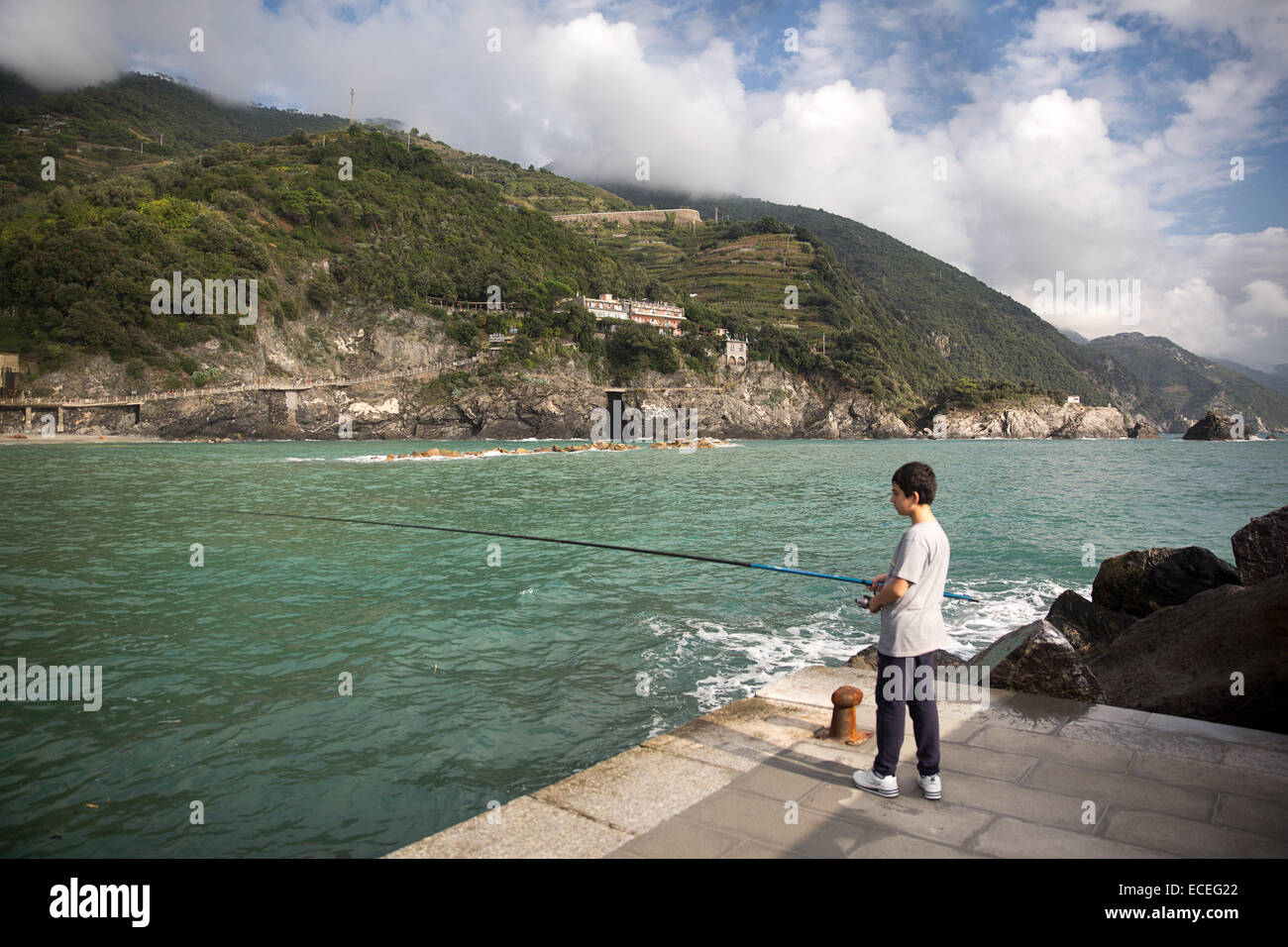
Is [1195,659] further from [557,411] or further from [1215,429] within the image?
[1215,429]

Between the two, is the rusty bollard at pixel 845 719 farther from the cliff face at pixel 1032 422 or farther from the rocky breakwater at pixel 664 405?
the cliff face at pixel 1032 422

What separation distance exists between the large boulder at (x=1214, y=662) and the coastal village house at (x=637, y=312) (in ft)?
333

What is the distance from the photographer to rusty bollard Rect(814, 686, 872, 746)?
4781mm

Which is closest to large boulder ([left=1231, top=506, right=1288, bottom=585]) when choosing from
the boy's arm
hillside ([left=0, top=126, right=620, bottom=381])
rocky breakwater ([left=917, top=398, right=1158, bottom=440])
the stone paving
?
the stone paving

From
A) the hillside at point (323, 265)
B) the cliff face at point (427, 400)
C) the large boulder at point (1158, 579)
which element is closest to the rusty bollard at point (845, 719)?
the large boulder at point (1158, 579)

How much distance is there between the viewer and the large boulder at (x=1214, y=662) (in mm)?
5223

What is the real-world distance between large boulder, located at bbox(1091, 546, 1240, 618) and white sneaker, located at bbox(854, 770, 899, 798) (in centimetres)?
785

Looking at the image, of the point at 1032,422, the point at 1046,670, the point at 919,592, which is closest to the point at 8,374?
the point at 919,592

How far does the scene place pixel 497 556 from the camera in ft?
48.1

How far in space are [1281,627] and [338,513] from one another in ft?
68.9
